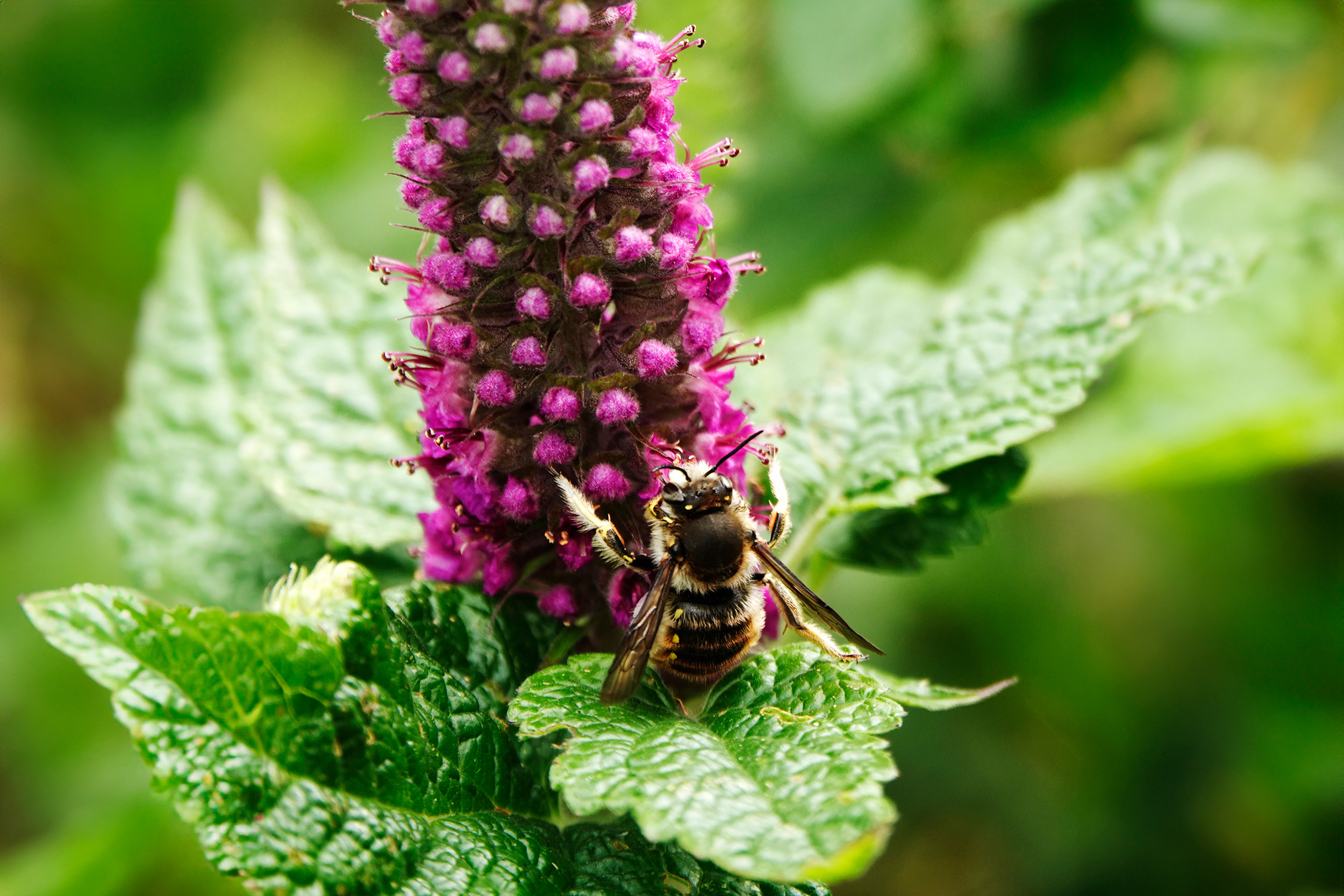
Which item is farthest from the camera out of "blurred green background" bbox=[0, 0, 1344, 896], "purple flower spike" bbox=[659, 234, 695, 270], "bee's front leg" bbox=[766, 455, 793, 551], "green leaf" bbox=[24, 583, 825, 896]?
"blurred green background" bbox=[0, 0, 1344, 896]

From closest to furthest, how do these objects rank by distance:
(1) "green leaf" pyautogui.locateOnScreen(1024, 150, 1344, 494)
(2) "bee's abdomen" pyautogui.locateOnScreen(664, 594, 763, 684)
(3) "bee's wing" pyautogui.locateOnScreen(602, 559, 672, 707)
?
1. (3) "bee's wing" pyautogui.locateOnScreen(602, 559, 672, 707)
2. (2) "bee's abdomen" pyautogui.locateOnScreen(664, 594, 763, 684)
3. (1) "green leaf" pyautogui.locateOnScreen(1024, 150, 1344, 494)

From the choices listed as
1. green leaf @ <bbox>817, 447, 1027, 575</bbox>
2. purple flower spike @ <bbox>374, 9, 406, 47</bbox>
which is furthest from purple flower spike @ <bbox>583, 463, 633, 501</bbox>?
purple flower spike @ <bbox>374, 9, 406, 47</bbox>

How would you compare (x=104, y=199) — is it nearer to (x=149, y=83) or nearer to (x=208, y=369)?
(x=149, y=83)

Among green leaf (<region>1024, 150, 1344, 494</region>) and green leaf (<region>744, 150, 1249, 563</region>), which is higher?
green leaf (<region>1024, 150, 1344, 494</region>)

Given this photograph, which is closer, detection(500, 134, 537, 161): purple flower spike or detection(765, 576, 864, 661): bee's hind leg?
detection(500, 134, 537, 161): purple flower spike

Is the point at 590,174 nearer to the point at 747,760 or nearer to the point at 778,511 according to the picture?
the point at 778,511

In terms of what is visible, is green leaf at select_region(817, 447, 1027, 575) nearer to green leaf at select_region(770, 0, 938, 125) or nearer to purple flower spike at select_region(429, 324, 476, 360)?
purple flower spike at select_region(429, 324, 476, 360)
